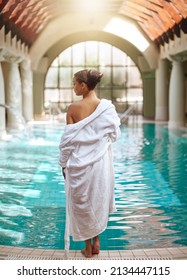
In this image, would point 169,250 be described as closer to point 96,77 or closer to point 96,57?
point 96,77

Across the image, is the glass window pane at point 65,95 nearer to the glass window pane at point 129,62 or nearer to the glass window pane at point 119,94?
the glass window pane at point 119,94

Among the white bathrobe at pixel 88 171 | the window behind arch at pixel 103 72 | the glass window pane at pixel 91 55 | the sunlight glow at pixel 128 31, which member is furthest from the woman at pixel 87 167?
the glass window pane at pixel 91 55

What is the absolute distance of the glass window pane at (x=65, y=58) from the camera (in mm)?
36553

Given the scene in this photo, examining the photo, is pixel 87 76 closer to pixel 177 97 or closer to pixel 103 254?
pixel 103 254

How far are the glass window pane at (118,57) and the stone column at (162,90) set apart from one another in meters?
7.51

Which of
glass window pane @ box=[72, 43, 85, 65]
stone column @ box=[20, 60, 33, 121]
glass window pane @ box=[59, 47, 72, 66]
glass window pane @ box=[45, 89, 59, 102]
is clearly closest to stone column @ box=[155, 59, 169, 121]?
stone column @ box=[20, 60, 33, 121]

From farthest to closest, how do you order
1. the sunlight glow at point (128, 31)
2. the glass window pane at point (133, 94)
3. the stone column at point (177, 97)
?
1. the glass window pane at point (133, 94)
2. the sunlight glow at point (128, 31)
3. the stone column at point (177, 97)

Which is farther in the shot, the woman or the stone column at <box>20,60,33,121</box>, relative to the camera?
the stone column at <box>20,60,33,121</box>

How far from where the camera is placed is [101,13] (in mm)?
27031

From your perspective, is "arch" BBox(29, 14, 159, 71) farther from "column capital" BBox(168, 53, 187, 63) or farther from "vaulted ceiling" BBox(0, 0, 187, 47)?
"column capital" BBox(168, 53, 187, 63)

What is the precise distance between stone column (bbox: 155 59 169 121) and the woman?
79.2ft

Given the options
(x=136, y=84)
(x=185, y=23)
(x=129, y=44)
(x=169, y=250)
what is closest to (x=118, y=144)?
(x=185, y=23)

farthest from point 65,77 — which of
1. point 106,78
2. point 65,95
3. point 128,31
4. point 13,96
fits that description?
point 13,96

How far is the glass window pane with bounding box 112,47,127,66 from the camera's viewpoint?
3672 centimetres
